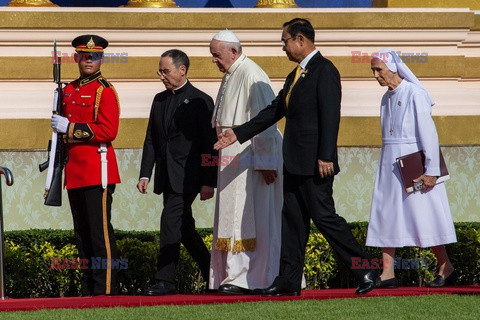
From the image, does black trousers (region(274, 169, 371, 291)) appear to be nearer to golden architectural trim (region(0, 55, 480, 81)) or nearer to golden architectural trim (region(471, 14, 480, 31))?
golden architectural trim (region(0, 55, 480, 81))

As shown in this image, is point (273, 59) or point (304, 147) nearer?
point (304, 147)

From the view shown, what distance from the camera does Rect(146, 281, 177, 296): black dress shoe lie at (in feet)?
31.3

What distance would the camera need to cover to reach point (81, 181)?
31.3 ft

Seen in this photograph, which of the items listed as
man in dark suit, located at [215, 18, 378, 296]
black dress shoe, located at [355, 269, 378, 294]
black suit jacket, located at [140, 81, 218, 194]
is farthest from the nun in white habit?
black suit jacket, located at [140, 81, 218, 194]

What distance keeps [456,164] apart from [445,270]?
2567 millimetres

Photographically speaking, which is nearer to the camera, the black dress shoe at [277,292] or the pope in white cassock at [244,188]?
the black dress shoe at [277,292]

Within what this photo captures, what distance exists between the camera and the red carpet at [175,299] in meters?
8.80

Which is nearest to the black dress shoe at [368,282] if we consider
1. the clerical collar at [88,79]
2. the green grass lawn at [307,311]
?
the green grass lawn at [307,311]

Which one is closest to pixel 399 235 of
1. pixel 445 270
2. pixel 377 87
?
pixel 445 270

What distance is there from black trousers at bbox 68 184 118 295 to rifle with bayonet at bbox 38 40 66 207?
15 cm

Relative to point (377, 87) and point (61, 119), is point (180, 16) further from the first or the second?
point (61, 119)

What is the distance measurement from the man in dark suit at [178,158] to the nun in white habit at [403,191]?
4.04 ft

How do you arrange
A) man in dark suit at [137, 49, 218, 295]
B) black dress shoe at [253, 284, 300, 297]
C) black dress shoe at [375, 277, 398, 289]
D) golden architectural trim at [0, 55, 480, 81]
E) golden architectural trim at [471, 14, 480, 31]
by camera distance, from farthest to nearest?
golden architectural trim at [471, 14, 480, 31] → golden architectural trim at [0, 55, 480, 81] → man in dark suit at [137, 49, 218, 295] → black dress shoe at [375, 277, 398, 289] → black dress shoe at [253, 284, 300, 297]

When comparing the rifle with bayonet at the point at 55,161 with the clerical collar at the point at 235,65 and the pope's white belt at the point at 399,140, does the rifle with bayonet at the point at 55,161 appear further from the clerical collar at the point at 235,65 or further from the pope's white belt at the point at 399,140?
the pope's white belt at the point at 399,140
